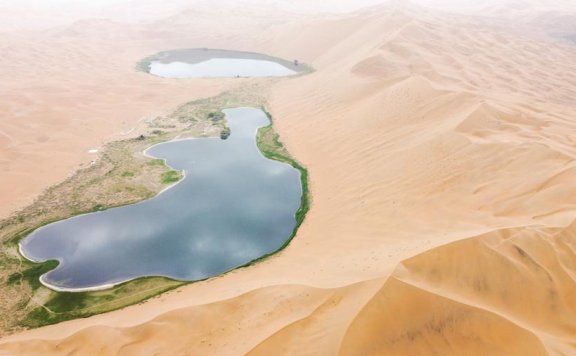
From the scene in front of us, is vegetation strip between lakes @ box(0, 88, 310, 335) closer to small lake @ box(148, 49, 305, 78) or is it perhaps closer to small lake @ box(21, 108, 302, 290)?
small lake @ box(21, 108, 302, 290)

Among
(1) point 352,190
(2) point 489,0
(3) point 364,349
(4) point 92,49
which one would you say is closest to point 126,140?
(1) point 352,190

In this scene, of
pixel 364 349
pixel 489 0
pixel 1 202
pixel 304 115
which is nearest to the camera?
pixel 364 349

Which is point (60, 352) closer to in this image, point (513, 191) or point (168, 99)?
point (513, 191)

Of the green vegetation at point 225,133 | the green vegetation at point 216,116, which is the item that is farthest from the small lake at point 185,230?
the green vegetation at point 216,116

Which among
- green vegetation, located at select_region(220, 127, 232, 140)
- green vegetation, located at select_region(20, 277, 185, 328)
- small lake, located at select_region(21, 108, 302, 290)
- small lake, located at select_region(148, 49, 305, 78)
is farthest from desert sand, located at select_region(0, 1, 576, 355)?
green vegetation, located at select_region(220, 127, 232, 140)

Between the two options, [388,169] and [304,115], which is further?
[304,115]

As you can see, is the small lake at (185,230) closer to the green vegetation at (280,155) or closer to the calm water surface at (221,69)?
the green vegetation at (280,155)
